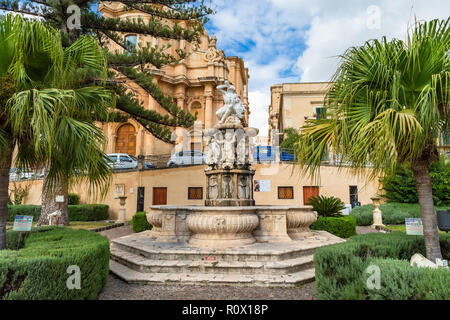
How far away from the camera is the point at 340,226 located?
10.1m

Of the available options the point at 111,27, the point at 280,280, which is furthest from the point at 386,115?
the point at 111,27

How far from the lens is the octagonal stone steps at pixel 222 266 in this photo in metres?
5.25

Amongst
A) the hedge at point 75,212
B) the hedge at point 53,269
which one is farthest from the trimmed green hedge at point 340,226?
the hedge at point 75,212

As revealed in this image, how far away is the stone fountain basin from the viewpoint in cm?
644

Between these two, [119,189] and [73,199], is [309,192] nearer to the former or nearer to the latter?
[119,189]

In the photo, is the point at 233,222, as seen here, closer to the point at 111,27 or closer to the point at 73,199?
the point at 111,27

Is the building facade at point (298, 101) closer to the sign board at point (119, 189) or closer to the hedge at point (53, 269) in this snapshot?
the sign board at point (119, 189)

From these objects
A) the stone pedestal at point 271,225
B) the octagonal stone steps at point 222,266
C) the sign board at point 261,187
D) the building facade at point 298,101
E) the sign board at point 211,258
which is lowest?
the octagonal stone steps at point 222,266

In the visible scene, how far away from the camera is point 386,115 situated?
348 cm

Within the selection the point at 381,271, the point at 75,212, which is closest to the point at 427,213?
the point at 381,271

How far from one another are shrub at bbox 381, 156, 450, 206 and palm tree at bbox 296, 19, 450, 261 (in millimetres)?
12208

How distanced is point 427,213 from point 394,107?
5.26 feet

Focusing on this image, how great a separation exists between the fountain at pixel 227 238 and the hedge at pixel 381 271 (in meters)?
1.27
